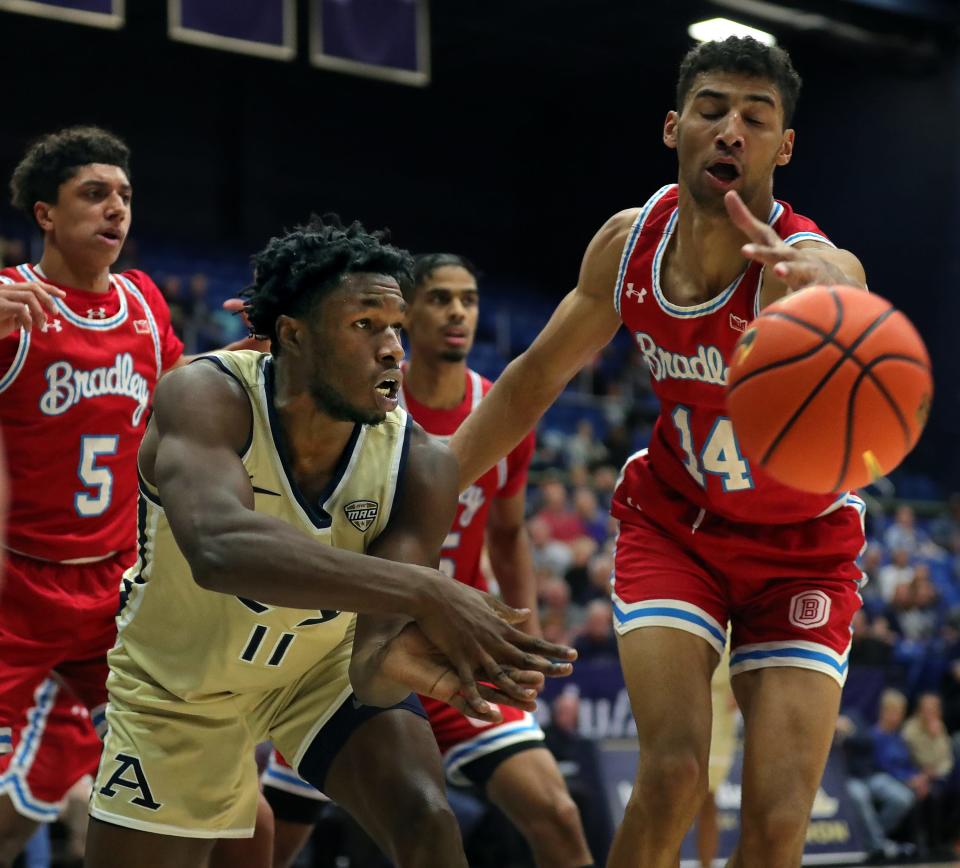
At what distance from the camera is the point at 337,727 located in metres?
3.80

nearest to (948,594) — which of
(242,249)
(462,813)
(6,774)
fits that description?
(462,813)

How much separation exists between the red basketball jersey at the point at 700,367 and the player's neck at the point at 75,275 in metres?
2.05

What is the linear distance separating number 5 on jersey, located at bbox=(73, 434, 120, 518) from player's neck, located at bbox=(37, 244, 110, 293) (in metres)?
0.60

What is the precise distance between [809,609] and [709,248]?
1.05 m

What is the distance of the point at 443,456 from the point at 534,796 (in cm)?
171

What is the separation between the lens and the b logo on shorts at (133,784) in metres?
3.76

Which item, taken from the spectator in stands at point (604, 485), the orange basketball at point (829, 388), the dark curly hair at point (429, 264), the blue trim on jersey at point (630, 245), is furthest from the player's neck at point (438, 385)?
the spectator in stands at point (604, 485)

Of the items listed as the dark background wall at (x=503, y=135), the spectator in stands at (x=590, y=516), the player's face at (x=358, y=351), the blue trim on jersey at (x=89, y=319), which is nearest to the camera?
the player's face at (x=358, y=351)

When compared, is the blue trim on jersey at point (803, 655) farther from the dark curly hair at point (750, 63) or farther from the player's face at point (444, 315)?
the player's face at point (444, 315)

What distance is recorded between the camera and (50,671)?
4.98m

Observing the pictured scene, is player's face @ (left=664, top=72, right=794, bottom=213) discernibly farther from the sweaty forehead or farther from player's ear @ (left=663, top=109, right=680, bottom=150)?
the sweaty forehead

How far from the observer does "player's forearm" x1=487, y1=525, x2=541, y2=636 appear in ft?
19.1

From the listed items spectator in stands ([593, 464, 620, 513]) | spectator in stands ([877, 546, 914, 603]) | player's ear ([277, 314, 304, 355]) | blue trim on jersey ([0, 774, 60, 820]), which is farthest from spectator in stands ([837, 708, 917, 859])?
player's ear ([277, 314, 304, 355])

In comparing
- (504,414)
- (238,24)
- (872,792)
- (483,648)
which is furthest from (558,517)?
(483,648)
